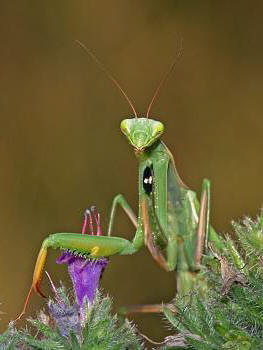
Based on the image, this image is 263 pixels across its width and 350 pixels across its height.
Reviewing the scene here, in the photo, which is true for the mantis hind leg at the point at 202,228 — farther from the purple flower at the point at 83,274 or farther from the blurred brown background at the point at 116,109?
the blurred brown background at the point at 116,109

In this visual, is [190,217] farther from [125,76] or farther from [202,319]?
[125,76]

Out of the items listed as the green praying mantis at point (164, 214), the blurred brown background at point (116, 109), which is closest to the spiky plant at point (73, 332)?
the green praying mantis at point (164, 214)

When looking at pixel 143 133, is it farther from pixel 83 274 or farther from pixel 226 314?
pixel 226 314

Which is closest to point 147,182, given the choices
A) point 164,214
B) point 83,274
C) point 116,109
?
point 164,214

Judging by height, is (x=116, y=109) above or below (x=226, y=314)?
above

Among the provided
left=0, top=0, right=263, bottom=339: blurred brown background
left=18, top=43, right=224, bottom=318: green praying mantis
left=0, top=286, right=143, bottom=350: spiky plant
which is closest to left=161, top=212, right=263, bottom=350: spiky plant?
left=0, top=286, right=143, bottom=350: spiky plant


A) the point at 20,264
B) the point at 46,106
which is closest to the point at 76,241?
the point at 20,264
